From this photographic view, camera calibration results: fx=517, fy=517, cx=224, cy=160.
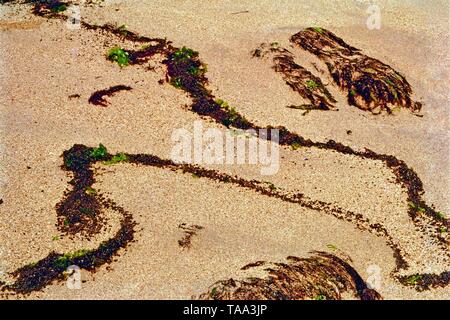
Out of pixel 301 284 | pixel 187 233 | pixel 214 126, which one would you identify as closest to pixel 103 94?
pixel 214 126

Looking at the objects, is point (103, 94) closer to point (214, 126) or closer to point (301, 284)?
point (214, 126)

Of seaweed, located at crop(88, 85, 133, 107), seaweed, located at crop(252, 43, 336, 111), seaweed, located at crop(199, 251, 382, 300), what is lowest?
seaweed, located at crop(199, 251, 382, 300)

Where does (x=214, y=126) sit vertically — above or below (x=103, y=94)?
below

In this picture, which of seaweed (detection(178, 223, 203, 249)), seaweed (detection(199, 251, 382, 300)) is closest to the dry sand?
seaweed (detection(178, 223, 203, 249))

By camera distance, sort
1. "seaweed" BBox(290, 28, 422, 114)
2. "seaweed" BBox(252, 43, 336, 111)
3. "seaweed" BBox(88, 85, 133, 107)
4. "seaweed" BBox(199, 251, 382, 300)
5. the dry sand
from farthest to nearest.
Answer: "seaweed" BBox(290, 28, 422, 114), "seaweed" BBox(252, 43, 336, 111), "seaweed" BBox(88, 85, 133, 107), the dry sand, "seaweed" BBox(199, 251, 382, 300)

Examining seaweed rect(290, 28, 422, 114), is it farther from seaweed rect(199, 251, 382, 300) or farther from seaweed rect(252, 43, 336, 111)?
seaweed rect(199, 251, 382, 300)
